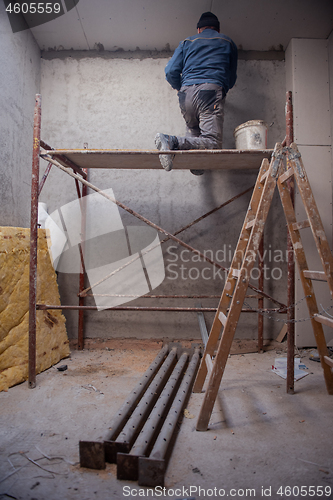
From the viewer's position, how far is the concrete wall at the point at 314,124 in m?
3.39

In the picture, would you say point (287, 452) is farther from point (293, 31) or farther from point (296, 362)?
point (293, 31)

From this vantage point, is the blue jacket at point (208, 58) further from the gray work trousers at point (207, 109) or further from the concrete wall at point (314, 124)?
the concrete wall at point (314, 124)

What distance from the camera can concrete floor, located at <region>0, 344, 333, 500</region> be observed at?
4.62 ft

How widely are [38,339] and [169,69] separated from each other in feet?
9.91

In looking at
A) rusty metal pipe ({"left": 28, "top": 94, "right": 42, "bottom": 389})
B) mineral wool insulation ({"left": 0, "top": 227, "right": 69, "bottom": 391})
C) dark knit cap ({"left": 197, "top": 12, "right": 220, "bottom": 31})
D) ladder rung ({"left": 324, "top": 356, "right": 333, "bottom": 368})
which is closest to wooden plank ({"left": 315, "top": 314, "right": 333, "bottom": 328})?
ladder rung ({"left": 324, "top": 356, "right": 333, "bottom": 368})

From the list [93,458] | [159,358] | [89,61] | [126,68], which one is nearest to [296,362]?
[159,358]

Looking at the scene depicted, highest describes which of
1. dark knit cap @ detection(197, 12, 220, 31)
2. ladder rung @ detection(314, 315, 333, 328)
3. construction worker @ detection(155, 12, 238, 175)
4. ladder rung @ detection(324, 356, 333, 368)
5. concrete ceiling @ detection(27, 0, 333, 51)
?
concrete ceiling @ detection(27, 0, 333, 51)

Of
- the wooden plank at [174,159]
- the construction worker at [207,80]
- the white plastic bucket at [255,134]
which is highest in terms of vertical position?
the construction worker at [207,80]

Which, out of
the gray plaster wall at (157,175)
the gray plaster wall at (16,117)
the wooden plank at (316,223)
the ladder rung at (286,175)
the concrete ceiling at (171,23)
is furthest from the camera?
the gray plaster wall at (157,175)

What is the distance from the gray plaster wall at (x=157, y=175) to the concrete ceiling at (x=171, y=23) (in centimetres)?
19

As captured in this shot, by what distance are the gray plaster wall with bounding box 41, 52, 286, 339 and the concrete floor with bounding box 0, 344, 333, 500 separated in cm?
94

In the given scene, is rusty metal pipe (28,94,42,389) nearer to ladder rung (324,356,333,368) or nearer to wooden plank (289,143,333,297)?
wooden plank (289,143,333,297)

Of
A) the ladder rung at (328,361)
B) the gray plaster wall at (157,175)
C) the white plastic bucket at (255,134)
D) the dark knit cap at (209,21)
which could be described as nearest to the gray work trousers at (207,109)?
the white plastic bucket at (255,134)

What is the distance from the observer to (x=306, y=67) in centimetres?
349
